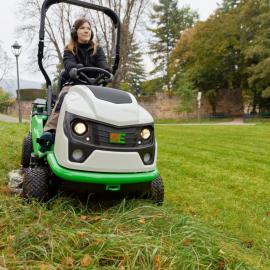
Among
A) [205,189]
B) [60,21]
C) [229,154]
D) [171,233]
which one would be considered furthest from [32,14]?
[171,233]

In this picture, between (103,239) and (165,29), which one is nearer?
(103,239)

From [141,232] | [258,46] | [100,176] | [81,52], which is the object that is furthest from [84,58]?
[258,46]

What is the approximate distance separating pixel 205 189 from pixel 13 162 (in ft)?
7.22

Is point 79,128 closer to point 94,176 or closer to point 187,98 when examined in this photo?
point 94,176

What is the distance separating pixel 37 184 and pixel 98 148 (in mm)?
557

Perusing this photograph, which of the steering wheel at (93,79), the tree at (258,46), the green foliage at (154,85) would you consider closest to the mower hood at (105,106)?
the steering wheel at (93,79)

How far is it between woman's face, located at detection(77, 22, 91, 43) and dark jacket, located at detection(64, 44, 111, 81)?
0.23 ft

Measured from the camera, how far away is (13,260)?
1.98 meters

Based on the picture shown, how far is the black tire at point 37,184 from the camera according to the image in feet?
9.23

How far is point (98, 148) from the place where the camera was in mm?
2619

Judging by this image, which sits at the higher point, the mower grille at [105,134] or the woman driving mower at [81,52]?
the woman driving mower at [81,52]

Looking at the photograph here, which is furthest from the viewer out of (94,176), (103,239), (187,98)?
(187,98)

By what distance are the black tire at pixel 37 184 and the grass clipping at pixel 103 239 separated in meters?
0.07

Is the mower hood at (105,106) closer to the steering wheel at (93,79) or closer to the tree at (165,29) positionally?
the steering wheel at (93,79)
